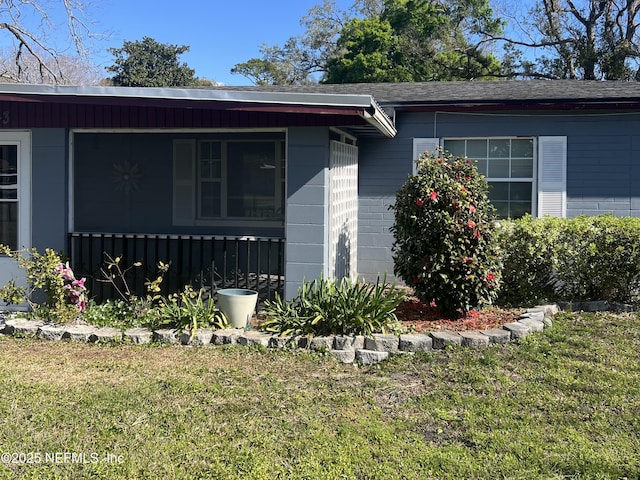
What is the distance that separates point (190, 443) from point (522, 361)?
3008 mm

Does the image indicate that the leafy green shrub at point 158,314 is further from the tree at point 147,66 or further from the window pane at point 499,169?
the tree at point 147,66

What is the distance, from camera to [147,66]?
117 ft

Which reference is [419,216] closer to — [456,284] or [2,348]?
[456,284]

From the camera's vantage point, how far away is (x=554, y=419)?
13.2 ft

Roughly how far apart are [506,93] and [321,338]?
17.6 ft

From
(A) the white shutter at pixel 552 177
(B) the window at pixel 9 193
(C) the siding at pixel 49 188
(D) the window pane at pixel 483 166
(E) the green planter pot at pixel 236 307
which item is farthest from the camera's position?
(D) the window pane at pixel 483 166

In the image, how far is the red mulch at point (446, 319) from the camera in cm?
611

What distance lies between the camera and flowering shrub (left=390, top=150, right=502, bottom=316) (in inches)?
246

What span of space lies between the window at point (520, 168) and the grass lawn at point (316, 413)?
3189 mm

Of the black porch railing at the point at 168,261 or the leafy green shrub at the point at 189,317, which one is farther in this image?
the black porch railing at the point at 168,261

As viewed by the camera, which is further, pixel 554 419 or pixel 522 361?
pixel 522 361

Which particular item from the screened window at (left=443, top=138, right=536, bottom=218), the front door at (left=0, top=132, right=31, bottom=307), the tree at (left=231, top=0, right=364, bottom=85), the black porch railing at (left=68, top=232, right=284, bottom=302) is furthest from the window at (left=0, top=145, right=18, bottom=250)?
the tree at (left=231, top=0, right=364, bottom=85)

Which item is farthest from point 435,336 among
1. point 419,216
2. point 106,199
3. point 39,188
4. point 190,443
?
point 106,199

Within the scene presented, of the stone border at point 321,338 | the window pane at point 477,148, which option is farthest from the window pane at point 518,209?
the stone border at point 321,338
